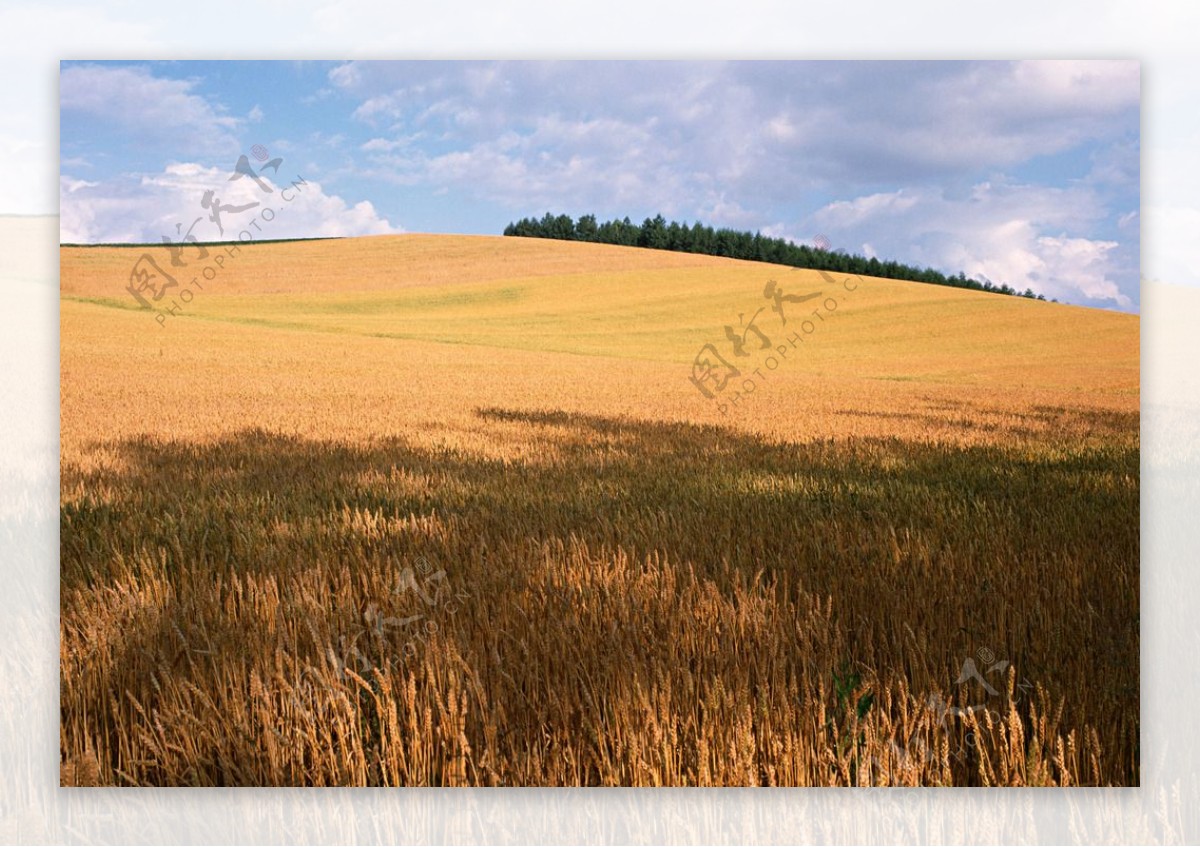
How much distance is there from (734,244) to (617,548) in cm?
171

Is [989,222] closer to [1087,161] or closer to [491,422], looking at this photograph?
[1087,161]

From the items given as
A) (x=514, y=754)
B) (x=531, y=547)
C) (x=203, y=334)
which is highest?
(x=203, y=334)

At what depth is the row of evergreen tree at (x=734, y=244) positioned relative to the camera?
3.89 m

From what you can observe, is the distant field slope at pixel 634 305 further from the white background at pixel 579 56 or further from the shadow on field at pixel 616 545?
the shadow on field at pixel 616 545

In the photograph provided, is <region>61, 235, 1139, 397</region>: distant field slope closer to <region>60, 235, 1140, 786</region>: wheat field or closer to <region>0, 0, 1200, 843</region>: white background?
<region>60, 235, 1140, 786</region>: wheat field

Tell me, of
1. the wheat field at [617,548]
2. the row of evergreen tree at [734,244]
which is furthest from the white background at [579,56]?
the row of evergreen tree at [734,244]

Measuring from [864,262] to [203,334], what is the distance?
4136mm

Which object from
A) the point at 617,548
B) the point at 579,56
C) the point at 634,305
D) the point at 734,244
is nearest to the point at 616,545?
the point at 617,548

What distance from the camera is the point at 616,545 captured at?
3.12 meters

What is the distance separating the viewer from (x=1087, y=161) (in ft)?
11.9

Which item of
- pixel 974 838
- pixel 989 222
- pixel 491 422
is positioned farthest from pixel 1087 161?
pixel 491 422

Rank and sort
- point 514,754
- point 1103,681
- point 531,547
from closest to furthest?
1. point 514,754
2. point 1103,681
3. point 531,547

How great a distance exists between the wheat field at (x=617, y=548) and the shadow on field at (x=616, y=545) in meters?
0.02

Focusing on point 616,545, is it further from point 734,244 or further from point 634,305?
point 634,305
